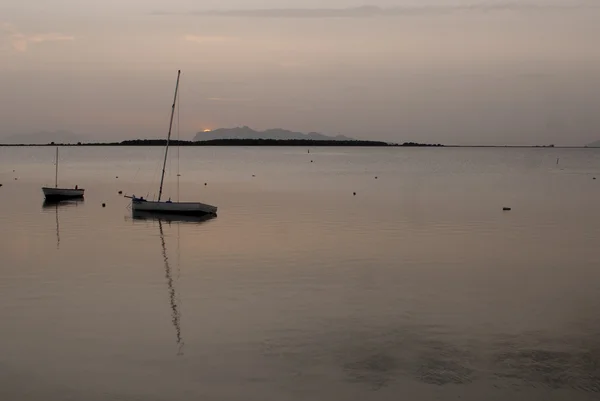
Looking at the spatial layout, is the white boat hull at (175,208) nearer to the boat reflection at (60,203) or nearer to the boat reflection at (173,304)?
the boat reflection at (60,203)

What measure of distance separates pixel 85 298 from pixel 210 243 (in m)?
12.3

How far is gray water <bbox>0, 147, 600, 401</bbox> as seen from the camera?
14570 mm

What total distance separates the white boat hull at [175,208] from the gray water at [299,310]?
84.8 inches

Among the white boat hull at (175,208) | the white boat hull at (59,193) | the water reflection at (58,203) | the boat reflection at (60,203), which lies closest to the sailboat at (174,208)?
the white boat hull at (175,208)

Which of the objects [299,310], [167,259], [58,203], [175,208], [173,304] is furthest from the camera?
[58,203]

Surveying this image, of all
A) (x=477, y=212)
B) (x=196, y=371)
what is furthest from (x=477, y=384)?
(x=477, y=212)

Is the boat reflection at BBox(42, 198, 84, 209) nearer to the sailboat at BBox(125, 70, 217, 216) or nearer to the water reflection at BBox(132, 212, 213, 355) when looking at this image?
the sailboat at BBox(125, 70, 217, 216)

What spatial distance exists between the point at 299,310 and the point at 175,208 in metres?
26.5

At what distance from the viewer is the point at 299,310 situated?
20.5 meters

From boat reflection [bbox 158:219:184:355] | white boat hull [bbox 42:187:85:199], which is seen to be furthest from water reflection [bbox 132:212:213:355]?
white boat hull [bbox 42:187:85:199]

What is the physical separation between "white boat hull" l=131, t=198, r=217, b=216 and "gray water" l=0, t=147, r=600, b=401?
2.15 meters

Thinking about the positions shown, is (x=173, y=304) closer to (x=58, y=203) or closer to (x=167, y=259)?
(x=167, y=259)

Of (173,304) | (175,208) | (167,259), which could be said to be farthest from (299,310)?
(175,208)

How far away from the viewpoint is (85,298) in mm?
22141
